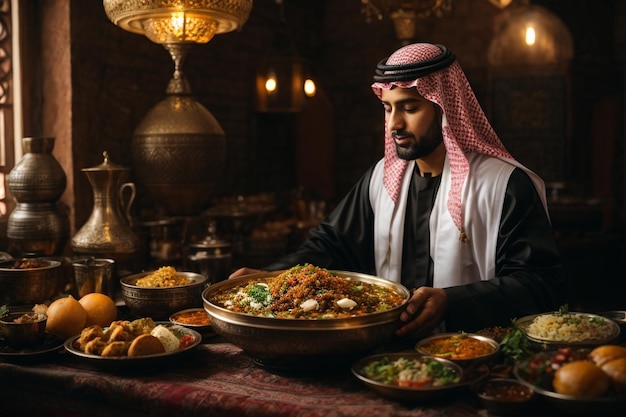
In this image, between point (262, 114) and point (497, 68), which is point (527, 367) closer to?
point (262, 114)

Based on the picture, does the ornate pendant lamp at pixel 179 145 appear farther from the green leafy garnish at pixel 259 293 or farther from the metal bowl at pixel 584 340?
the metal bowl at pixel 584 340

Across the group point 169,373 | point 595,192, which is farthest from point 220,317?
point 595,192

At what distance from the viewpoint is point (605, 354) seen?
2049 mm

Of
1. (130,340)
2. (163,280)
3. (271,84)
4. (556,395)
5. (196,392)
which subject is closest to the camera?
(556,395)

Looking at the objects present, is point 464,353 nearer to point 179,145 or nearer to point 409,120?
point 409,120

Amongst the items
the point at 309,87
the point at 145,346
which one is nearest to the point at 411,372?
the point at 145,346

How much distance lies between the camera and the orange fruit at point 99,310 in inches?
115

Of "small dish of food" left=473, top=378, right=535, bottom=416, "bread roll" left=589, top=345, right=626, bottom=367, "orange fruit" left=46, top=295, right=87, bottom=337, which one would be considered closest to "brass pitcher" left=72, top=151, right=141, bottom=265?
"orange fruit" left=46, top=295, right=87, bottom=337

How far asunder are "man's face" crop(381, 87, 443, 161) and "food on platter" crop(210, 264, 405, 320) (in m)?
0.85

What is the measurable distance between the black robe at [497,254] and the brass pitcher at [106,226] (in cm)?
100

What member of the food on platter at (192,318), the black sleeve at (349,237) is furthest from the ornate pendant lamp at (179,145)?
the food on platter at (192,318)

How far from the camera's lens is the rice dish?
7.62 feet

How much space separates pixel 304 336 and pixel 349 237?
57.5 inches

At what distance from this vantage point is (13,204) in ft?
16.4
